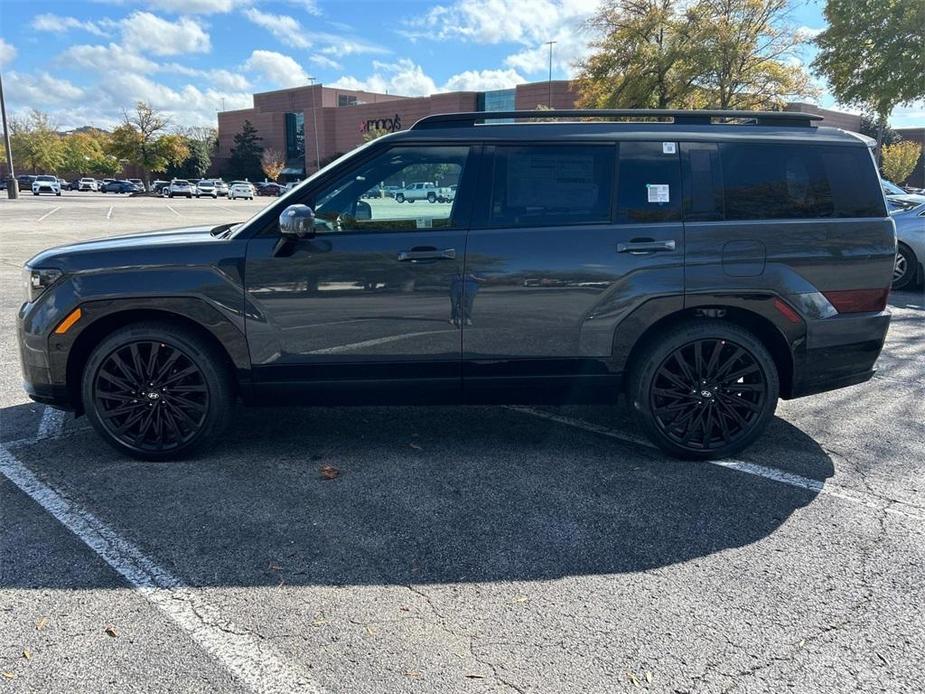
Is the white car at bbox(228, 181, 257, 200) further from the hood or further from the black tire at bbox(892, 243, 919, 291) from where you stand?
the hood

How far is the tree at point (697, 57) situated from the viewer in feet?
80.7

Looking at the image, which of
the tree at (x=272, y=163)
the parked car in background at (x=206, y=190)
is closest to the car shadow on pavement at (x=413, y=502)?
the parked car in background at (x=206, y=190)

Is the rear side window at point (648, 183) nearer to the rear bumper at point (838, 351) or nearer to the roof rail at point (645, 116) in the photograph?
the roof rail at point (645, 116)

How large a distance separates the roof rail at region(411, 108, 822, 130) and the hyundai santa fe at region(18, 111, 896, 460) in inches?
1.0

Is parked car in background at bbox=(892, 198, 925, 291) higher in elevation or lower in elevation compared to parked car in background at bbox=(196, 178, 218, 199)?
lower

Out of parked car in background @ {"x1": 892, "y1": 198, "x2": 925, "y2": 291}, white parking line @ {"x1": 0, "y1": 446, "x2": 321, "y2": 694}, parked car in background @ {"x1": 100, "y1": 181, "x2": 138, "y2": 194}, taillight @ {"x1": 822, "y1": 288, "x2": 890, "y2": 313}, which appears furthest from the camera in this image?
parked car in background @ {"x1": 100, "y1": 181, "x2": 138, "y2": 194}

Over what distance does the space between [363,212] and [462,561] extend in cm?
200

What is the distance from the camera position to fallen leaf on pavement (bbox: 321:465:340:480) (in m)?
3.94

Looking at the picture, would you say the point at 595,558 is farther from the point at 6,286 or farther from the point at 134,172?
the point at 134,172

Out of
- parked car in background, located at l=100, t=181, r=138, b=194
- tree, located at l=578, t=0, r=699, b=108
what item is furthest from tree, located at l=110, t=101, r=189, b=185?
tree, located at l=578, t=0, r=699, b=108

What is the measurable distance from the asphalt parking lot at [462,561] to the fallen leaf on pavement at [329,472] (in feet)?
0.19

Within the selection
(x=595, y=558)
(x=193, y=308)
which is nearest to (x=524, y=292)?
(x=595, y=558)

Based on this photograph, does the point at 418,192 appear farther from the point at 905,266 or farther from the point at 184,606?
the point at 905,266

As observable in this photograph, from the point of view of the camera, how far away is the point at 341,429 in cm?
471
